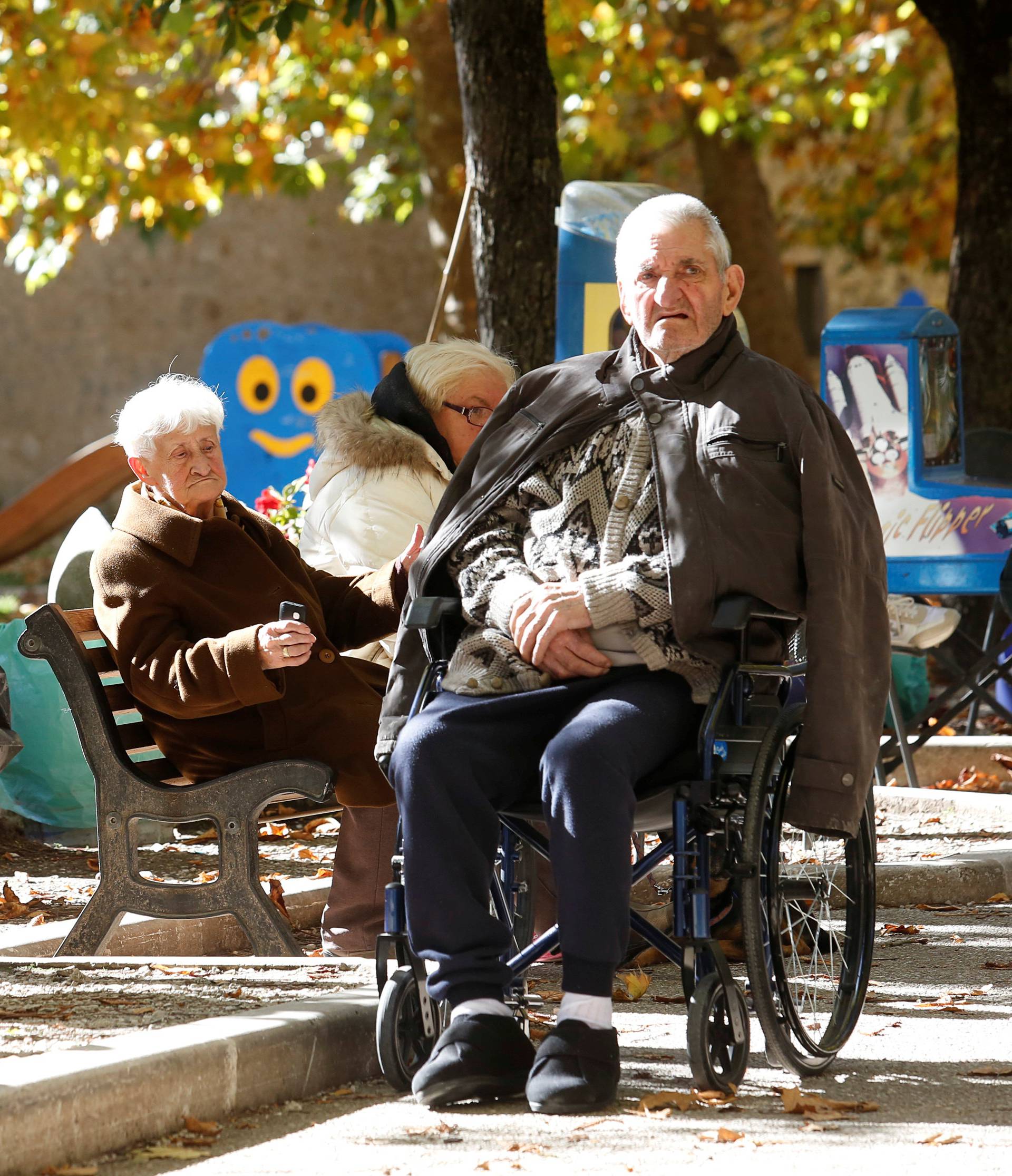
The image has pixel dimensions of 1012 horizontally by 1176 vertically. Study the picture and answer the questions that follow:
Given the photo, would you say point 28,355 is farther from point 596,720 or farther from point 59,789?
point 596,720

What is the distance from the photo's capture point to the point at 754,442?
3385 mm

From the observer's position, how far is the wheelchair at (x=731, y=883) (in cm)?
315

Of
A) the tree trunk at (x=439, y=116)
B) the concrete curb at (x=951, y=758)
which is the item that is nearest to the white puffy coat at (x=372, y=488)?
the concrete curb at (x=951, y=758)

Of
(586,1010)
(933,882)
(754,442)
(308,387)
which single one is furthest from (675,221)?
(308,387)

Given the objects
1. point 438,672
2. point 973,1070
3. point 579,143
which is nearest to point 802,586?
point 438,672

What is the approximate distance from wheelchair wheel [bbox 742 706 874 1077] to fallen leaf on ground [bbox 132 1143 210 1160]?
39.3 inches

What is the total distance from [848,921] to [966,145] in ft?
22.6

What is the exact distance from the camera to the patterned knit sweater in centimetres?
336

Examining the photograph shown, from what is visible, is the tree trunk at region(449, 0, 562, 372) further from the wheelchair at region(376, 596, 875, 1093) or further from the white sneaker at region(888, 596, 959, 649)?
the wheelchair at region(376, 596, 875, 1093)

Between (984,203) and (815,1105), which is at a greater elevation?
(984,203)

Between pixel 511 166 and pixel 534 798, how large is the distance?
4.37 meters

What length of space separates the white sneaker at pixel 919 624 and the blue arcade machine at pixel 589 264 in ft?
4.16

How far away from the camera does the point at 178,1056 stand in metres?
3.01

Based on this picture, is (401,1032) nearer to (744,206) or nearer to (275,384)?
(275,384)
